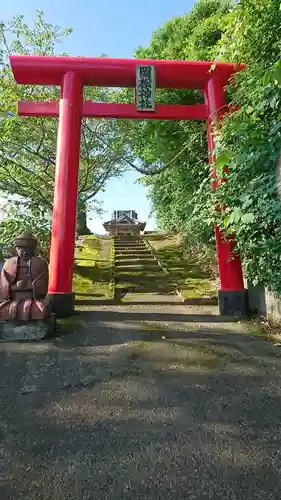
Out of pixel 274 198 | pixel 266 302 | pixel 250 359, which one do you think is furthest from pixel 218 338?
pixel 274 198

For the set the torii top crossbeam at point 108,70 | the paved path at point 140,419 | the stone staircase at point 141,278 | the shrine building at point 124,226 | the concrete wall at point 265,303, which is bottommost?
the paved path at point 140,419

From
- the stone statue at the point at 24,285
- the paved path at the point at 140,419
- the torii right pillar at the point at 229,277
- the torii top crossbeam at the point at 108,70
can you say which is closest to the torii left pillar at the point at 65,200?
the torii top crossbeam at the point at 108,70

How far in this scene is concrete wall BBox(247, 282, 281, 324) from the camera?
14.3 ft

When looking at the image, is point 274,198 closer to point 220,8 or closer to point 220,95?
→ point 220,95

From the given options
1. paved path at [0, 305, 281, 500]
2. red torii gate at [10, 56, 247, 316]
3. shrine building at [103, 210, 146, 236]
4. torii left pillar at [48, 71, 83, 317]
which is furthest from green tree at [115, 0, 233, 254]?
shrine building at [103, 210, 146, 236]

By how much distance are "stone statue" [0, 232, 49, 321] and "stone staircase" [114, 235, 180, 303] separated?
2.44 m

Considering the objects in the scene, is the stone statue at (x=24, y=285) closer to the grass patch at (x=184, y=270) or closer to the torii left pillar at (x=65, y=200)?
→ the torii left pillar at (x=65, y=200)

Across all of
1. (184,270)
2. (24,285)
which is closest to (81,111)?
(24,285)

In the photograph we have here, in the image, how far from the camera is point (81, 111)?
5527 millimetres

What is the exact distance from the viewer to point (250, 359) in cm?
329

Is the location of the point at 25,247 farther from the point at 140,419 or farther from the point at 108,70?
the point at 108,70

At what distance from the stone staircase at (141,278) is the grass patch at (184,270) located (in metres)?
0.25

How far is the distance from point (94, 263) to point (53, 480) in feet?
26.4

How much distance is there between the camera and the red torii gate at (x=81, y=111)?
16.9ft
